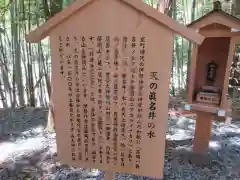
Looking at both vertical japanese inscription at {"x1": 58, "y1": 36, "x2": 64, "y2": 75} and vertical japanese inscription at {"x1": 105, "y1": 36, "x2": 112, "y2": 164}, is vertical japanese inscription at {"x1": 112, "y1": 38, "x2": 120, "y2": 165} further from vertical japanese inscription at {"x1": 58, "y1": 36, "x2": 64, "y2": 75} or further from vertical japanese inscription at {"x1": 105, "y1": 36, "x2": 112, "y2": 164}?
vertical japanese inscription at {"x1": 58, "y1": 36, "x2": 64, "y2": 75}

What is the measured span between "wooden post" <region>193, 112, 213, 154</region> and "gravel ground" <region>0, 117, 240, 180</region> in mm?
107

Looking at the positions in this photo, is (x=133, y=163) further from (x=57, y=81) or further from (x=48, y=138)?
(x=48, y=138)

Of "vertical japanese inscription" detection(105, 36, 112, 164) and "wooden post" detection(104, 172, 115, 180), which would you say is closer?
"vertical japanese inscription" detection(105, 36, 112, 164)

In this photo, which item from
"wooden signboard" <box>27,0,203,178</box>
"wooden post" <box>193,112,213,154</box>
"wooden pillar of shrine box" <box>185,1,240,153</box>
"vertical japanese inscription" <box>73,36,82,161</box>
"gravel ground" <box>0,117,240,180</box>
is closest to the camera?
"wooden signboard" <box>27,0,203,178</box>

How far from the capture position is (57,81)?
1.62m

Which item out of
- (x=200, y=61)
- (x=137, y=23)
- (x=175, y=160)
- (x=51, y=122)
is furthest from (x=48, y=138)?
(x=137, y=23)

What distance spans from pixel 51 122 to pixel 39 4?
2041 millimetres

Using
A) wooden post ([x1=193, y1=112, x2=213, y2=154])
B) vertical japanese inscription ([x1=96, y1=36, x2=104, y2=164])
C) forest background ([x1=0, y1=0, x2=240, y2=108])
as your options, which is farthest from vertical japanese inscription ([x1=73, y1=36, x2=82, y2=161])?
forest background ([x1=0, y1=0, x2=240, y2=108])

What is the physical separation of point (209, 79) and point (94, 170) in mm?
1616

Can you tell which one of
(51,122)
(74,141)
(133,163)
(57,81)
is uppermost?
(57,81)

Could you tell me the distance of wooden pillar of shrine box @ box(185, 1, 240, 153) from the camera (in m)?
2.48

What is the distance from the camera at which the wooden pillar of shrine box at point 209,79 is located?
8.13ft

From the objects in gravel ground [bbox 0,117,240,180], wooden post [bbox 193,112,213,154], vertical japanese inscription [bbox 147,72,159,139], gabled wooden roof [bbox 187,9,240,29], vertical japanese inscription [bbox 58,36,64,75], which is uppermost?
gabled wooden roof [bbox 187,9,240,29]

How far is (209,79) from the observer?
288cm
